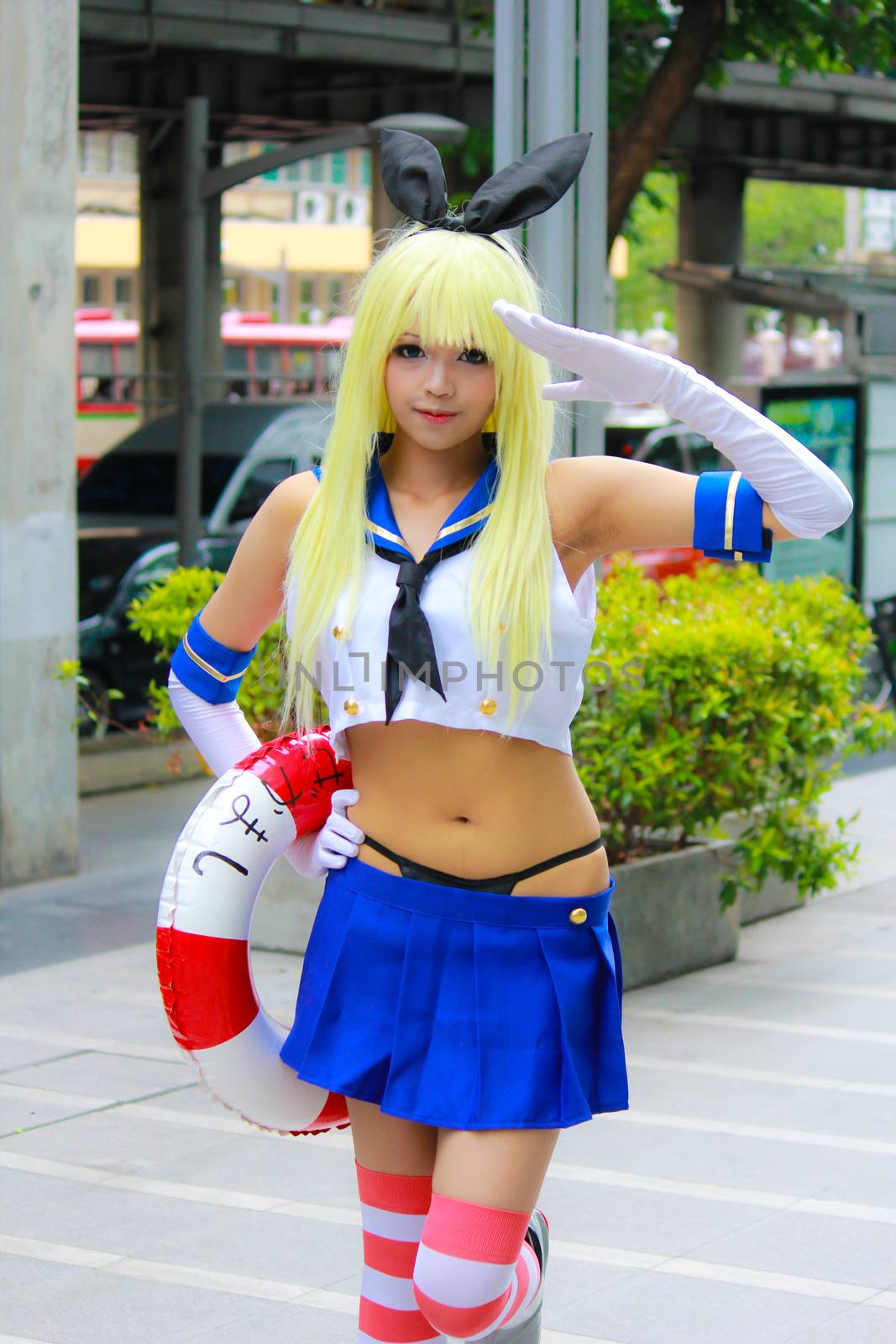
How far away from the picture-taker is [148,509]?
14.5 m

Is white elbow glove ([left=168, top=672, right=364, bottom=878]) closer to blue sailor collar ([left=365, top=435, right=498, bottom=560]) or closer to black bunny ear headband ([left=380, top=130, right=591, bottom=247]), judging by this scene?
blue sailor collar ([left=365, top=435, right=498, bottom=560])

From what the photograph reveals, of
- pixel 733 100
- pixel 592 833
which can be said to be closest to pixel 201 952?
pixel 592 833

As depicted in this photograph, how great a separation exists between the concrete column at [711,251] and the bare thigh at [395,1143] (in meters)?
20.8

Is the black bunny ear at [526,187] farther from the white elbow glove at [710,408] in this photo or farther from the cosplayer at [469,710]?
the white elbow glove at [710,408]

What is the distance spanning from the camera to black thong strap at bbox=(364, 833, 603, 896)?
289 centimetres

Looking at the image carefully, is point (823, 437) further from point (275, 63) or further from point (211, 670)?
point (211, 670)

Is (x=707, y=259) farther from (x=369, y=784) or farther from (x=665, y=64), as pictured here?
(x=369, y=784)

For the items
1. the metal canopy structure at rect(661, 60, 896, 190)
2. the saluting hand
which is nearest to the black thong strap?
the saluting hand

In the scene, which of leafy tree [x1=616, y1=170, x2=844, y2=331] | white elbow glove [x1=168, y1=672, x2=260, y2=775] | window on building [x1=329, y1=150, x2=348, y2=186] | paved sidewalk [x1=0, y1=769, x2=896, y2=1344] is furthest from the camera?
window on building [x1=329, y1=150, x2=348, y2=186]

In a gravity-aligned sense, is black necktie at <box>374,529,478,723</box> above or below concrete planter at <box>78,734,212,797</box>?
above

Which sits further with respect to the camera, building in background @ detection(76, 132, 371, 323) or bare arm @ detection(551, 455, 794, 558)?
building in background @ detection(76, 132, 371, 323)

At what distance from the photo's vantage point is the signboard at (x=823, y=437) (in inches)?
495

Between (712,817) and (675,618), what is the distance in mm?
697

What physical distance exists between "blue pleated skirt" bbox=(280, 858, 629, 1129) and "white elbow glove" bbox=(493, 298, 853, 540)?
0.69 metres
